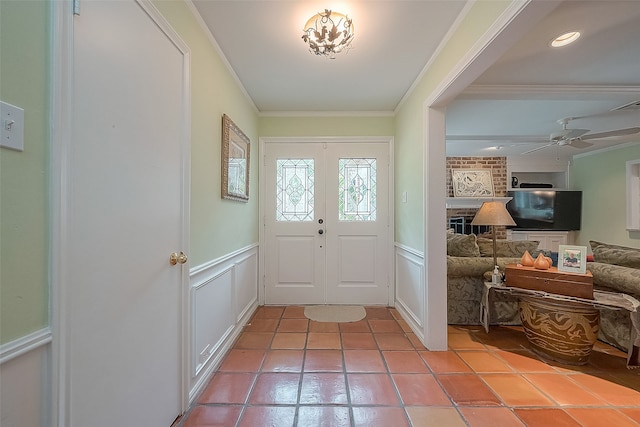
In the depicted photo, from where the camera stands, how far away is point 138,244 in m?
1.15

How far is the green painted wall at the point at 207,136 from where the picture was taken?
5.27ft

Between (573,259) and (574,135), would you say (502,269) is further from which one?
(574,135)

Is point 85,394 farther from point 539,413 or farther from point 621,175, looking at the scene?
point 621,175

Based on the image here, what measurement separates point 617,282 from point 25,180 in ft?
11.3

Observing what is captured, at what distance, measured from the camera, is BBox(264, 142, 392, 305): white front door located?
3.29m

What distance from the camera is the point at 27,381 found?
738 millimetres

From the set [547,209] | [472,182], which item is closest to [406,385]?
[472,182]

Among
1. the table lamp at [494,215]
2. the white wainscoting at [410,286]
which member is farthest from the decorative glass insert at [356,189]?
the table lamp at [494,215]

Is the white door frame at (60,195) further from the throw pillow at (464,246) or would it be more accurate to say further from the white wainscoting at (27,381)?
the throw pillow at (464,246)

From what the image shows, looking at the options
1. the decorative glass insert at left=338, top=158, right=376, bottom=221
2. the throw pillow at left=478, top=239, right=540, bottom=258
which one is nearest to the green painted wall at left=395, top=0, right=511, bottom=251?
the decorative glass insert at left=338, top=158, right=376, bottom=221

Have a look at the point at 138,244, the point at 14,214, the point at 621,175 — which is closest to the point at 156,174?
the point at 138,244

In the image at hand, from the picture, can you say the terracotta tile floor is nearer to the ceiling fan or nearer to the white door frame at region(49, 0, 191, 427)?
the white door frame at region(49, 0, 191, 427)

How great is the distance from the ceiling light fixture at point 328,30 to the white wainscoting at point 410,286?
1.82 meters

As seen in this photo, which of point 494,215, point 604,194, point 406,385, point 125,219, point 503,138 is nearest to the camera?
point 125,219
